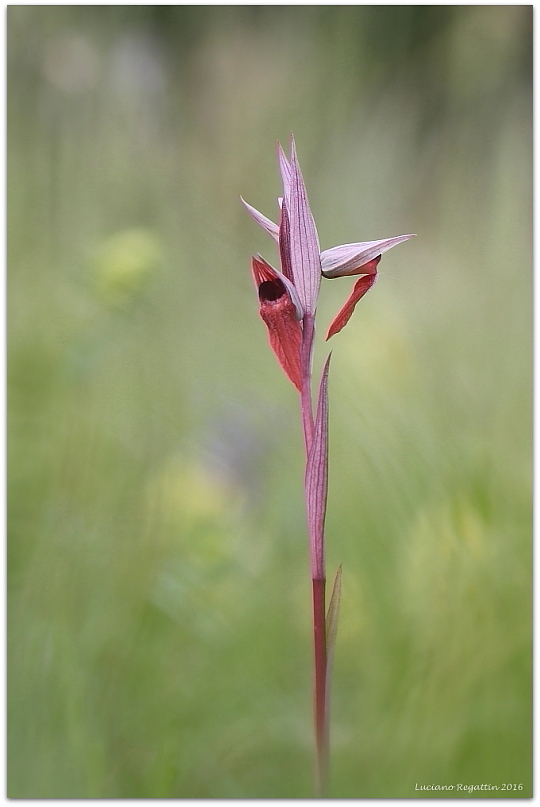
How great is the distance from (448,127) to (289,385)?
Result: 0.32m

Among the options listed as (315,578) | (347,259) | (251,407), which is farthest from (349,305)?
(251,407)

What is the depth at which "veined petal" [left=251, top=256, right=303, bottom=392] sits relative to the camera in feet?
1.33

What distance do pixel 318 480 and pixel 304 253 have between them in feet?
0.43

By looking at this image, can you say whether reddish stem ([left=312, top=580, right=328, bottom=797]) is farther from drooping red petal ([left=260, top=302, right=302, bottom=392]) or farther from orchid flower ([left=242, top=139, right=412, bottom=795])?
drooping red petal ([left=260, top=302, right=302, bottom=392])

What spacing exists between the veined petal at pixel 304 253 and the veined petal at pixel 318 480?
46 millimetres

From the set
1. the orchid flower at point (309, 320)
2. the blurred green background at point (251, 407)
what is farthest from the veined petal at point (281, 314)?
the blurred green background at point (251, 407)

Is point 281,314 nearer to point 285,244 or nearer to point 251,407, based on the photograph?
point 285,244

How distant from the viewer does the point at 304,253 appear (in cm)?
42

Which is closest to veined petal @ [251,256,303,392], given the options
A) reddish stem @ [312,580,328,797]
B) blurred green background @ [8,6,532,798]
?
reddish stem @ [312,580,328,797]

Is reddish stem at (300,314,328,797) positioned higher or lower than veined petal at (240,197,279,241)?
lower

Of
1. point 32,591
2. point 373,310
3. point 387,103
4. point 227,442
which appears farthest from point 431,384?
point 32,591

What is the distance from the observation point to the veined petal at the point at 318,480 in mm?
397

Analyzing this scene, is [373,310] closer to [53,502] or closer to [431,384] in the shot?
[431,384]

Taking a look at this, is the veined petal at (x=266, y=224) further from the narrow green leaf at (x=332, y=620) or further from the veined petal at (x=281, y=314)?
the narrow green leaf at (x=332, y=620)
